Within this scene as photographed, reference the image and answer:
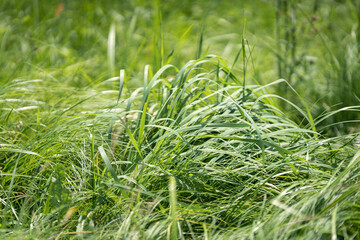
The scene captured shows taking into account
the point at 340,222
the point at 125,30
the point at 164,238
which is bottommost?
the point at 164,238

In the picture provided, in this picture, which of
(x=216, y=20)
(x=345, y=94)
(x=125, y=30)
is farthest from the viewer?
(x=216, y=20)

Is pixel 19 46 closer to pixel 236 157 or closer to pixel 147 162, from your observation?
pixel 147 162

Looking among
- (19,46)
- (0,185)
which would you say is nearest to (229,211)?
(0,185)

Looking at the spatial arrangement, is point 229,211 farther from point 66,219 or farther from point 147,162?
point 66,219

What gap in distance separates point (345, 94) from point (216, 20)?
211cm

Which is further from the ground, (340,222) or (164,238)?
(340,222)

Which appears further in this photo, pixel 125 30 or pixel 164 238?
pixel 125 30

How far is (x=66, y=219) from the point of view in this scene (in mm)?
1509

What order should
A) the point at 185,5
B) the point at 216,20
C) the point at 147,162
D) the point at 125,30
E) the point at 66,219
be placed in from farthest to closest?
the point at 185,5 < the point at 216,20 < the point at 125,30 < the point at 147,162 < the point at 66,219

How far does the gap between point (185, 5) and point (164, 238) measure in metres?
3.87

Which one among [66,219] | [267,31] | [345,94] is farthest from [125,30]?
[66,219]

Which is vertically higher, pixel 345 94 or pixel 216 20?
pixel 216 20

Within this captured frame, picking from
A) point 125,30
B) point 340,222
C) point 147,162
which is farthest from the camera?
point 125,30

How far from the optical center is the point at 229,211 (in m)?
1.57
